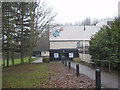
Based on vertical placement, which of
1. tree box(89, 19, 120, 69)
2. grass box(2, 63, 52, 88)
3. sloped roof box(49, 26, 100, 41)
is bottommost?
grass box(2, 63, 52, 88)

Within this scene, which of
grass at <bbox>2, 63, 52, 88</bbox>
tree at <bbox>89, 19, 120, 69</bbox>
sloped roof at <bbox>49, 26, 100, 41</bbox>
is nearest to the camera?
grass at <bbox>2, 63, 52, 88</bbox>

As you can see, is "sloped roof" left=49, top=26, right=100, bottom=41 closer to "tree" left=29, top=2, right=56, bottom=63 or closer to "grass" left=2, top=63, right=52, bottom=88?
"tree" left=29, top=2, right=56, bottom=63

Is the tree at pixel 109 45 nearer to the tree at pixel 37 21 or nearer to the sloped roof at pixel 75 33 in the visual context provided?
the tree at pixel 37 21

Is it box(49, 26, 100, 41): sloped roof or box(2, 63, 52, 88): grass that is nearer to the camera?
box(2, 63, 52, 88): grass

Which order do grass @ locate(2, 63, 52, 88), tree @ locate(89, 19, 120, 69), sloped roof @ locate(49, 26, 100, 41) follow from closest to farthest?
grass @ locate(2, 63, 52, 88) < tree @ locate(89, 19, 120, 69) < sloped roof @ locate(49, 26, 100, 41)

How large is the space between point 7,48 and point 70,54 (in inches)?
503

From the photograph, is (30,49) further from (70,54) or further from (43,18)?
(70,54)

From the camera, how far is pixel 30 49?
17812 mm

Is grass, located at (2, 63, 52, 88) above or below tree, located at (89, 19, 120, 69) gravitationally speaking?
below

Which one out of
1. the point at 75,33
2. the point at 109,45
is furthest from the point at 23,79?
the point at 75,33

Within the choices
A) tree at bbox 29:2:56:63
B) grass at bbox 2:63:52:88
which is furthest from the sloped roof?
grass at bbox 2:63:52:88

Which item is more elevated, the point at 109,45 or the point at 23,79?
the point at 109,45

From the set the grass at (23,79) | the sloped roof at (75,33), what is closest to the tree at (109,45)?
the grass at (23,79)

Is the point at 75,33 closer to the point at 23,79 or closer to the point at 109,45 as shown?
the point at 109,45
